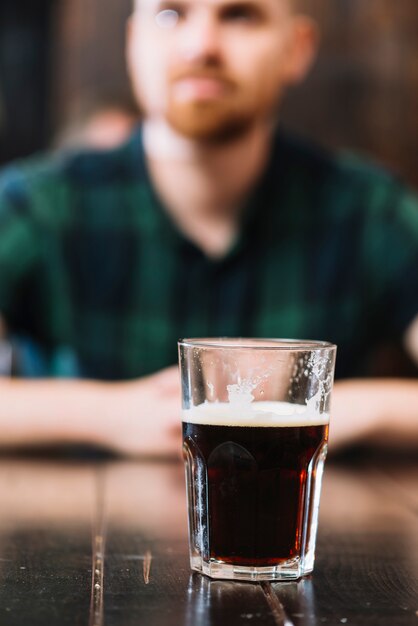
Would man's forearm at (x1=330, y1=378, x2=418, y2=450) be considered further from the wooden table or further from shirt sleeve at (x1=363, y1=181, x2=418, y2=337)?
shirt sleeve at (x1=363, y1=181, x2=418, y2=337)

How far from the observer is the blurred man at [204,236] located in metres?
2.16

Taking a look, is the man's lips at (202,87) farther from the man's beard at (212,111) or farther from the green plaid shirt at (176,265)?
the green plaid shirt at (176,265)

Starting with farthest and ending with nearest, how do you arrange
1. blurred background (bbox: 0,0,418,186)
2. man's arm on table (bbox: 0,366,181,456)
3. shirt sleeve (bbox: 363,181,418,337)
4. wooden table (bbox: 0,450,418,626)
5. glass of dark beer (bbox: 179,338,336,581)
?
1. blurred background (bbox: 0,0,418,186)
2. shirt sleeve (bbox: 363,181,418,337)
3. man's arm on table (bbox: 0,366,181,456)
4. glass of dark beer (bbox: 179,338,336,581)
5. wooden table (bbox: 0,450,418,626)

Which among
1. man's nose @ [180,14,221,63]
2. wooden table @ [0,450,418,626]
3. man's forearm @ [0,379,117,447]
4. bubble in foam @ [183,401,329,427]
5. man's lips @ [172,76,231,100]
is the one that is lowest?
man's forearm @ [0,379,117,447]

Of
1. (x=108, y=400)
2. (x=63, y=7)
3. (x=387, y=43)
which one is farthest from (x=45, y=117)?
(x=108, y=400)

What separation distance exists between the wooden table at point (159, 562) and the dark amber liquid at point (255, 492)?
3 cm

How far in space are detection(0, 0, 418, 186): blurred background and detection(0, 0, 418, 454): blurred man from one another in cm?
53

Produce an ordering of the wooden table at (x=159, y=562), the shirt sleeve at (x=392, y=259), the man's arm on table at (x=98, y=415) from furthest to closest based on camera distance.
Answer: the shirt sleeve at (x=392, y=259) → the man's arm on table at (x=98, y=415) → the wooden table at (x=159, y=562)

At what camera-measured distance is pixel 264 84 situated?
248 cm

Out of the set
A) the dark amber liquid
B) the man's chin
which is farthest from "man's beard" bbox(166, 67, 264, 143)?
the dark amber liquid

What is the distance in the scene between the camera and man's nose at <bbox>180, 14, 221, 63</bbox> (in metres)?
2.28

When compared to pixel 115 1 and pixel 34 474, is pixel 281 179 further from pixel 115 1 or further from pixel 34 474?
pixel 34 474

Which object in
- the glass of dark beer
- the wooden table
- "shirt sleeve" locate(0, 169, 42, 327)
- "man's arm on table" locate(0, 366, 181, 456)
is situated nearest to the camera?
the wooden table

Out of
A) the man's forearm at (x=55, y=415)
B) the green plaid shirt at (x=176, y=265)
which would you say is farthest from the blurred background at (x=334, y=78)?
→ the man's forearm at (x=55, y=415)
